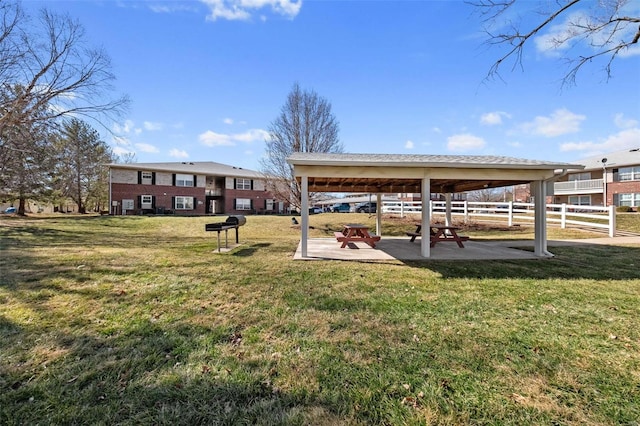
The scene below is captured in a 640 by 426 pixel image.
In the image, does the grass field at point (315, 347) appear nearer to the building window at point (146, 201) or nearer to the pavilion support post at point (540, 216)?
the pavilion support post at point (540, 216)

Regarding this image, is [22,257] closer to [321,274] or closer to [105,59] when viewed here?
[321,274]

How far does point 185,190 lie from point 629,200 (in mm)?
45382

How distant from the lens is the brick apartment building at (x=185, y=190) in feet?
101

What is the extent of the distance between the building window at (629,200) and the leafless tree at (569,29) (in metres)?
30.1

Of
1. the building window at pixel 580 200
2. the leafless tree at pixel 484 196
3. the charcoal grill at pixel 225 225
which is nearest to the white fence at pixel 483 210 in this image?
the building window at pixel 580 200

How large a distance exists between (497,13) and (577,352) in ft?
24.3

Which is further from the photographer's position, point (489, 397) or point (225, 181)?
point (225, 181)

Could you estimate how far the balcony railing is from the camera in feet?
102

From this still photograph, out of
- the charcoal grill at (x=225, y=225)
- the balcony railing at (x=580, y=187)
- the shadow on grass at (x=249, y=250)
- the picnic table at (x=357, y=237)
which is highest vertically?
the balcony railing at (x=580, y=187)

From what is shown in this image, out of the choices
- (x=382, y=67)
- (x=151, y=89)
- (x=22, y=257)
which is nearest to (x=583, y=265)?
(x=382, y=67)

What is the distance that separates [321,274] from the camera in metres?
6.16

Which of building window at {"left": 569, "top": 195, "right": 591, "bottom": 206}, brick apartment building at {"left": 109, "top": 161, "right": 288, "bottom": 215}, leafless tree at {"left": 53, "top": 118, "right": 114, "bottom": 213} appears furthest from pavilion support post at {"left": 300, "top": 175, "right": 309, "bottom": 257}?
building window at {"left": 569, "top": 195, "right": 591, "bottom": 206}

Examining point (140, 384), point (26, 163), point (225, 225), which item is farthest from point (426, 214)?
point (26, 163)

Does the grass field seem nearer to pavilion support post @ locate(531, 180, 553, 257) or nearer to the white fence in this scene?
pavilion support post @ locate(531, 180, 553, 257)
